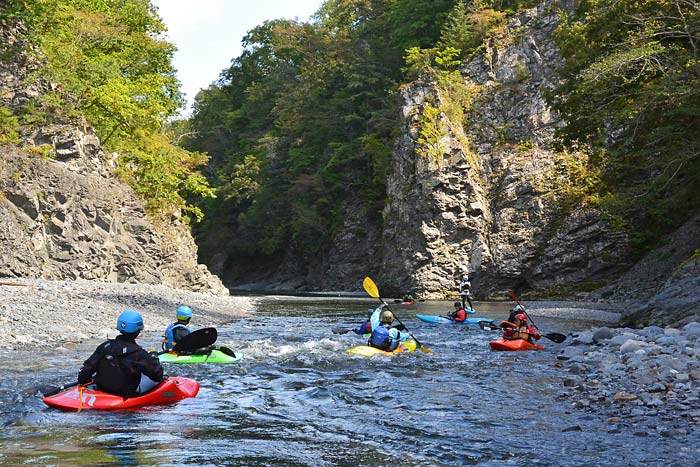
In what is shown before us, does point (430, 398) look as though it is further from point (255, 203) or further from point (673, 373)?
point (255, 203)

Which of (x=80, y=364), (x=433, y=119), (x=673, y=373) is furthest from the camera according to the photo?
(x=433, y=119)

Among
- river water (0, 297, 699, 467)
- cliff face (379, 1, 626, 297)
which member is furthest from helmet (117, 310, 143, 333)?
cliff face (379, 1, 626, 297)

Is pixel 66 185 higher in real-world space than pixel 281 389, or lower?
higher

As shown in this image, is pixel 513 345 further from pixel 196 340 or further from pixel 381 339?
pixel 196 340

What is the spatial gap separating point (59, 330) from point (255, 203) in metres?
41.1

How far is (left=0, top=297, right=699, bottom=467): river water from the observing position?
6.14m

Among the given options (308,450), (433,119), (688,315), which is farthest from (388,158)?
(308,450)

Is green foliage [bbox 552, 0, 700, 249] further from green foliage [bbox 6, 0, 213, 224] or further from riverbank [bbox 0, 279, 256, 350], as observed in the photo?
green foliage [bbox 6, 0, 213, 224]

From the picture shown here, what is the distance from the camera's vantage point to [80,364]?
36.2ft

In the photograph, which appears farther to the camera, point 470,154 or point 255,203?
point 255,203

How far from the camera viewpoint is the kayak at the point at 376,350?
1322 centimetres

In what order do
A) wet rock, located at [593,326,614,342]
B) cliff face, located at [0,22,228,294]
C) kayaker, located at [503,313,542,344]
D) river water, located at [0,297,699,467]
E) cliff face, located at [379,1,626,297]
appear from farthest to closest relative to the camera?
cliff face, located at [379,1,626,297] < cliff face, located at [0,22,228,294] < kayaker, located at [503,313,542,344] < wet rock, located at [593,326,614,342] < river water, located at [0,297,699,467]

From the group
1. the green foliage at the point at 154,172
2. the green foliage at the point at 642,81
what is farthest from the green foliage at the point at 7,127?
the green foliage at the point at 642,81

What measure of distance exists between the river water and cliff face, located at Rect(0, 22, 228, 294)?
39.8 feet
